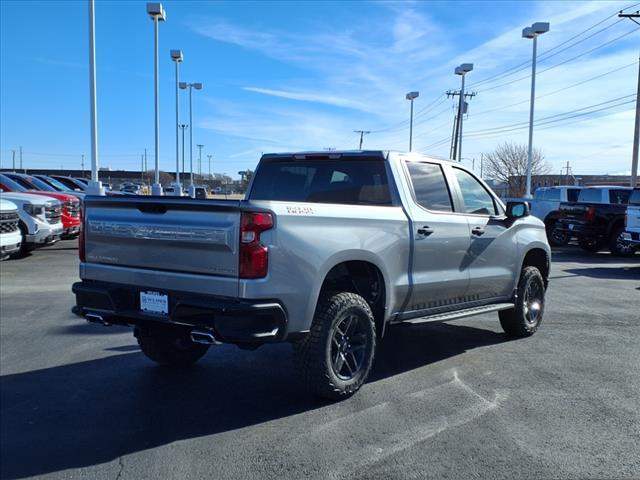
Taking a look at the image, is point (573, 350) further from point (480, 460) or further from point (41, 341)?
point (41, 341)

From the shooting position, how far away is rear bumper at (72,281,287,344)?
3990 mm

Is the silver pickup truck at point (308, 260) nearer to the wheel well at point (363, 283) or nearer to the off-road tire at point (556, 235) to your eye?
the wheel well at point (363, 283)

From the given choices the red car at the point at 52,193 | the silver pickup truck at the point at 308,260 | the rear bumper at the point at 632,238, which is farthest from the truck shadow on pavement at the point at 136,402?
the red car at the point at 52,193

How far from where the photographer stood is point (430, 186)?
19.1 ft

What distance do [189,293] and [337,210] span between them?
1.29m

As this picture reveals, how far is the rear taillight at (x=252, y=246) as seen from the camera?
4.00 meters

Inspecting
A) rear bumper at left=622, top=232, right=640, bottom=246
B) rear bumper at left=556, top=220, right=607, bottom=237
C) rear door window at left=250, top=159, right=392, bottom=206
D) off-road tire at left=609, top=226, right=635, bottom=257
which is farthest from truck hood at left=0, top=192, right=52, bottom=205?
off-road tire at left=609, top=226, right=635, bottom=257

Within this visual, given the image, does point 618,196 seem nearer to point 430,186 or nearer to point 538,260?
point 538,260

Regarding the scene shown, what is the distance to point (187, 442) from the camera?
13.3ft

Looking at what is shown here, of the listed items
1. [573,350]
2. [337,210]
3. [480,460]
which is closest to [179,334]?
[337,210]

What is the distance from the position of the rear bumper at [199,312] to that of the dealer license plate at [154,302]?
31mm

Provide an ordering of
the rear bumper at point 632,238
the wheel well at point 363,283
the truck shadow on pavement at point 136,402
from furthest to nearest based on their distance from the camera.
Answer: the rear bumper at point 632,238
the wheel well at point 363,283
the truck shadow on pavement at point 136,402

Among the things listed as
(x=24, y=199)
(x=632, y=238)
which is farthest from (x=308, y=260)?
(x=632, y=238)

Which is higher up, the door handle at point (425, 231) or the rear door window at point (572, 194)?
the rear door window at point (572, 194)
